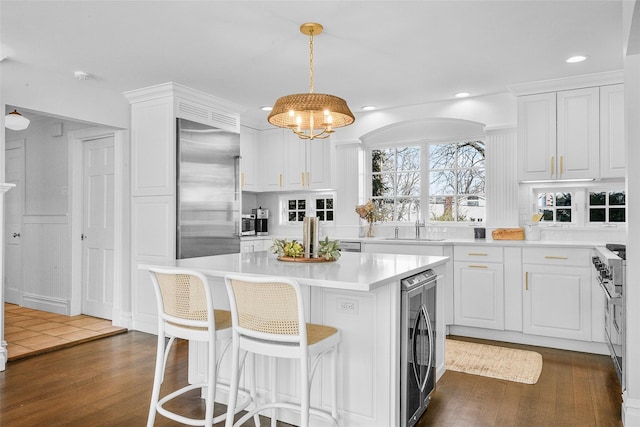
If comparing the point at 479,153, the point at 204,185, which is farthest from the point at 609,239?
the point at 204,185

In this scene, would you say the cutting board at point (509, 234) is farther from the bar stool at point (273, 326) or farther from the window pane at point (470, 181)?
the bar stool at point (273, 326)

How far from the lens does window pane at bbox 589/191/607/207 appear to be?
4431mm

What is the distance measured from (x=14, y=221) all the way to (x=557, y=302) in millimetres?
6528

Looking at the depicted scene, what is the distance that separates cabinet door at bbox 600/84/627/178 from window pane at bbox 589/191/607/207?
1.48 feet

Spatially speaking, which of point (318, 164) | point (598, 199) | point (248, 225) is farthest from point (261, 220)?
point (598, 199)

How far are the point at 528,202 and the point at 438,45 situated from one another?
2196 millimetres

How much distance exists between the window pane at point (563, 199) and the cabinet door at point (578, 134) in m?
0.44

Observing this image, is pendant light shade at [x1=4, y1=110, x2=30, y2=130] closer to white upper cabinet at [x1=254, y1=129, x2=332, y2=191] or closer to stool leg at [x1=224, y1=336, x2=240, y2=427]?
white upper cabinet at [x1=254, y1=129, x2=332, y2=191]

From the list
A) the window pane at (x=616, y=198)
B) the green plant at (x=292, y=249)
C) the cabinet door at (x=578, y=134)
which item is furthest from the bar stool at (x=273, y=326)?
the window pane at (x=616, y=198)

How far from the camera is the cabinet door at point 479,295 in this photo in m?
4.25

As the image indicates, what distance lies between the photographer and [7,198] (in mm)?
5930

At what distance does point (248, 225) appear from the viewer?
6031mm

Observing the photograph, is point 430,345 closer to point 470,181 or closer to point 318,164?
point 470,181

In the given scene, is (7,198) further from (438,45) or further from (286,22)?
(438,45)
